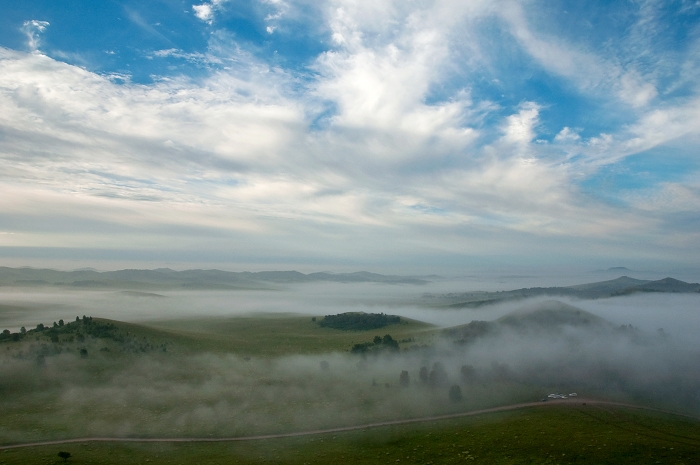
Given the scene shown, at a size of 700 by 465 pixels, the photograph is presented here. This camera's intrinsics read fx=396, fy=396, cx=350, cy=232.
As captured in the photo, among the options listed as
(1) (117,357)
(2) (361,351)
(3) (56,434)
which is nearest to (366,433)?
(3) (56,434)

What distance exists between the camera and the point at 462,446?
2908 inches

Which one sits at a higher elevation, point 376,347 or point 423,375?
point 423,375

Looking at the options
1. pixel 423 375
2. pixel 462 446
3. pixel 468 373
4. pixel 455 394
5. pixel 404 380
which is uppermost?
pixel 462 446

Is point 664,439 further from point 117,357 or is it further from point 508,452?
point 117,357

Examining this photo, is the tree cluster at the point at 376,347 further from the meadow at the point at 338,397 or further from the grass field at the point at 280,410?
the grass field at the point at 280,410

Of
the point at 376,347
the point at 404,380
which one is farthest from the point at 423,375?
the point at 376,347

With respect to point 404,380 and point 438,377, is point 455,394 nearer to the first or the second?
point 438,377

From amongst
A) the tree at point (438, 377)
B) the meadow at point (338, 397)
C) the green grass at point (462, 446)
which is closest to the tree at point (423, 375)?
the meadow at point (338, 397)

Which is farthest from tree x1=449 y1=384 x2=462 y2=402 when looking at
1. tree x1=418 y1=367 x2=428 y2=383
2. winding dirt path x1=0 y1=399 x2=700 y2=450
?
tree x1=418 y1=367 x2=428 y2=383

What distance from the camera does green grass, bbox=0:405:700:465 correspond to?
66625 mm

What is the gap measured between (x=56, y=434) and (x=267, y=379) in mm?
56840

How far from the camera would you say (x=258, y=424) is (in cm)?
9044

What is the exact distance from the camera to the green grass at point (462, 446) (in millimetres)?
66625

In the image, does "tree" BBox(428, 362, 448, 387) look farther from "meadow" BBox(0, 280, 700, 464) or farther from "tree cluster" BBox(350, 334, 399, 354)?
"tree cluster" BBox(350, 334, 399, 354)
